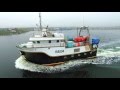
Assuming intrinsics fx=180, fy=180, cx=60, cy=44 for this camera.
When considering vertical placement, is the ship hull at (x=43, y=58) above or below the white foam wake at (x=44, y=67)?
above

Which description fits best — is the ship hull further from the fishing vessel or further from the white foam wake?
the white foam wake

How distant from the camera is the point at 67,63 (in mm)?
17172

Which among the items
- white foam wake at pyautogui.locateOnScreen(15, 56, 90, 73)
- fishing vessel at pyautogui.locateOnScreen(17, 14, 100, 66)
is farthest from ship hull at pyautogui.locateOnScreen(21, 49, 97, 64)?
white foam wake at pyautogui.locateOnScreen(15, 56, 90, 73)

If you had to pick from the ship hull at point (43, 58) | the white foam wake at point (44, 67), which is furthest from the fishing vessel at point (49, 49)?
the white foam wake at point (44, 67)

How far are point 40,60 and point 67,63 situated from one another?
→ 272cm

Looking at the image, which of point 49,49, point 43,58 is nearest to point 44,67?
point 43,58

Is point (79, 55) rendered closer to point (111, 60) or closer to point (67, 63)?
point (67, 63)

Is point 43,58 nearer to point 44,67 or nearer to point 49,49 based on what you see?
point 44,67

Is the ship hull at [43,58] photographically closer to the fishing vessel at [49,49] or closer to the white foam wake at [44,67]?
the fishing vessel at [49,49]

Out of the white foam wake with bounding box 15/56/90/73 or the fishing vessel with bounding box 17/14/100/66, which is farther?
the fishing vessel with bounding box 17/14/100/66

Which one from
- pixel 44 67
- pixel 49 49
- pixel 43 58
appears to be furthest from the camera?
pixel 49 49
